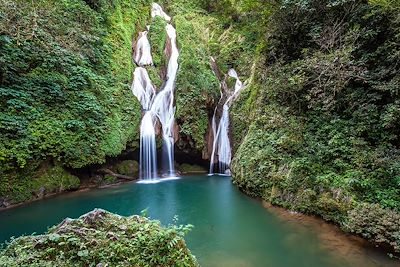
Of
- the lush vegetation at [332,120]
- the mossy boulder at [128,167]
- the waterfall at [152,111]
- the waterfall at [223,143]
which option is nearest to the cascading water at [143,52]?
the waterfall at [152,111]

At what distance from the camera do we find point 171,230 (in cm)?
408

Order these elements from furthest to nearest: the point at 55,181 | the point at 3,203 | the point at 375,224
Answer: the point at 55,181 → the point at 3,203 → the point at 375,224

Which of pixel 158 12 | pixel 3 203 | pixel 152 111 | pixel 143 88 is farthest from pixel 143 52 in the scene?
pixel 3 203

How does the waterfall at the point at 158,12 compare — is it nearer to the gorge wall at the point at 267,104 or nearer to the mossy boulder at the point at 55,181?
the gorge wall at the point at 267,104

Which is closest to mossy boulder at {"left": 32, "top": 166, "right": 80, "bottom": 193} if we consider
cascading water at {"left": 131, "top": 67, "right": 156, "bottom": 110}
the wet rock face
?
the wet rock face

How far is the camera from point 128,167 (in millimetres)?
13109

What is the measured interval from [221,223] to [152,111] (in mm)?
7927

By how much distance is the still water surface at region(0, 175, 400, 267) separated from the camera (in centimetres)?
564

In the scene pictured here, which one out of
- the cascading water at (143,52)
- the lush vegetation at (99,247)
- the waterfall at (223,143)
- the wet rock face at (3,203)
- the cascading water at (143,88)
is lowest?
the wet rock face at (3,203)

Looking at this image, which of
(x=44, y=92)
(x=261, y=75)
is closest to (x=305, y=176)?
(x=261, y=75)

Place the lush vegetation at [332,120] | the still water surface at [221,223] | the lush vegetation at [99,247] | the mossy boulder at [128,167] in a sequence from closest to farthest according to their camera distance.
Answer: the lush vegetation at [99,247]
the still water surface at [221,223]
the lush vegetation at [332,120]
the mossy boulder at [128,167]

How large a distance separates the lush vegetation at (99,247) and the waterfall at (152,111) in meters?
9.19

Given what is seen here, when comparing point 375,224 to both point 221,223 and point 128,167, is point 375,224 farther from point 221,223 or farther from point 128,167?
point 128,167

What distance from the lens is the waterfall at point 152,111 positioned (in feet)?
44.0
